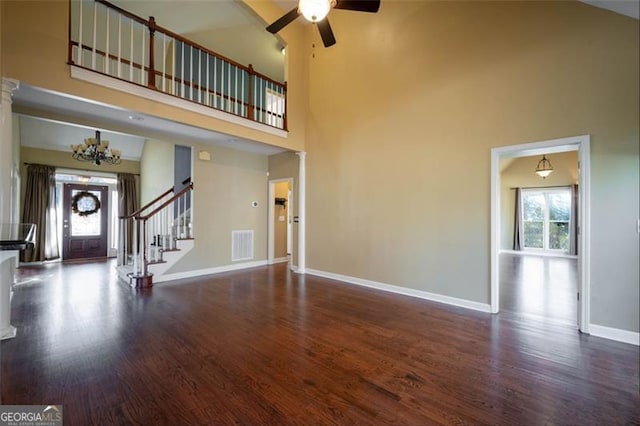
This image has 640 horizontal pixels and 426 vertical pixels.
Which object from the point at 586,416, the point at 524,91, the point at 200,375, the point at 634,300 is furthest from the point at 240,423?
the point at 524,91

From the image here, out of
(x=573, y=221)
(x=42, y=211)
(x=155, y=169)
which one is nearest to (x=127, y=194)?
(x=155, y=169)

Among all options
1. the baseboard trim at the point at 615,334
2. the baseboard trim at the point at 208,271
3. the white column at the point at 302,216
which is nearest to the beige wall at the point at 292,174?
the white column at the point at 302,216

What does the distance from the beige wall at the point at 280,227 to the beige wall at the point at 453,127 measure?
161 cm

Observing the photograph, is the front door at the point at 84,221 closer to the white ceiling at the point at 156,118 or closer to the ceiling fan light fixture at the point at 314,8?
the white ceiling at the point at 156,118

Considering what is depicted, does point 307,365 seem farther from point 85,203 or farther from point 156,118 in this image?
point 85,203

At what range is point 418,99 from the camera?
170 inches

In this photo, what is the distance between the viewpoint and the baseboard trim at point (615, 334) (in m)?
2.77

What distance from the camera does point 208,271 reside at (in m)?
5.81

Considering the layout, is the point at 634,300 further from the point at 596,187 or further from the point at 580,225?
the point at 596,187

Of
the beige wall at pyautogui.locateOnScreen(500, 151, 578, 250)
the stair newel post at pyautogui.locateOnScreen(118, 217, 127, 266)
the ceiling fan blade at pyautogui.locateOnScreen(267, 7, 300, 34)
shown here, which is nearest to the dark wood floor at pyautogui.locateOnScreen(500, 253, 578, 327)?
the beige wall at pyautogui.locateOnScreen(500, 151, 578, 250)

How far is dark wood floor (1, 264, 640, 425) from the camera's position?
1804mm

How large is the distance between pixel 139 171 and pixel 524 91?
10016 mm

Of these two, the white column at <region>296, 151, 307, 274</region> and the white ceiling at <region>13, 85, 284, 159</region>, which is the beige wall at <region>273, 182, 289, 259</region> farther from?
the white ceiling at <region>13, 85, 284, 159</region>

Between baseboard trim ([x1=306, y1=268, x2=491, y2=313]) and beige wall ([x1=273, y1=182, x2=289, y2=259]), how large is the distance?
6.22ft
